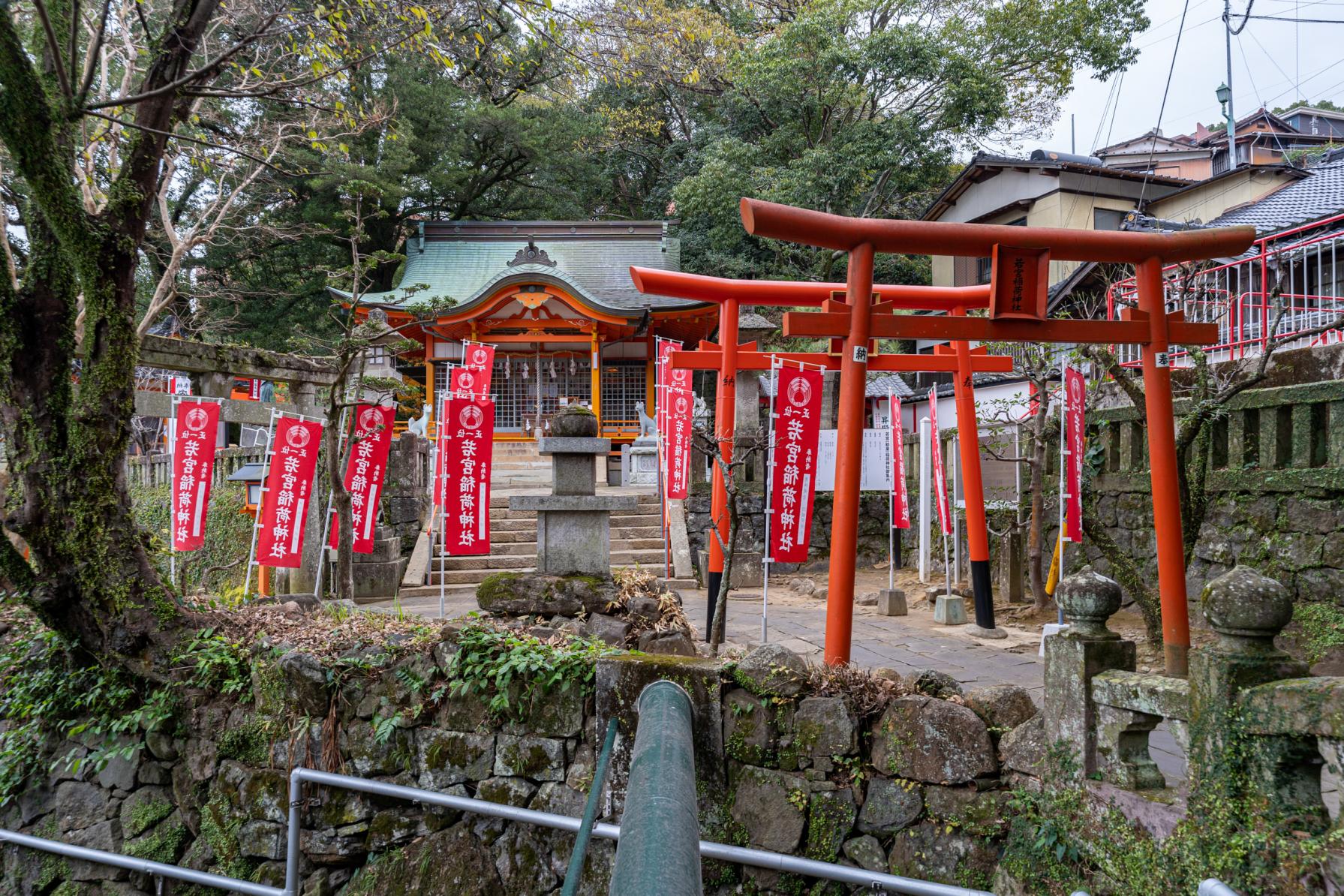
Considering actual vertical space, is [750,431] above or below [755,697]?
above

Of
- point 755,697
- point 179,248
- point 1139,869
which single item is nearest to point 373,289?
point 179,248

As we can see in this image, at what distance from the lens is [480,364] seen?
31.3 ft

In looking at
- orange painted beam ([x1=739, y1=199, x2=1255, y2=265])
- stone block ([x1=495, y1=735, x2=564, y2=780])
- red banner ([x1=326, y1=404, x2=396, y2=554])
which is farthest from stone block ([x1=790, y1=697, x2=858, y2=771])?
red banner ([x1=326, y1=404, x2=396, y2=554])

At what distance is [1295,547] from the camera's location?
6043 mm

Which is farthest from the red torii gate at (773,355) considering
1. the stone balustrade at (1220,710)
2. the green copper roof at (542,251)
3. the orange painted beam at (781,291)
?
the green copper roof at (542,251)

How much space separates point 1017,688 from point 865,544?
9.28 m

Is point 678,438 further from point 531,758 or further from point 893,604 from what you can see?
point 531,758

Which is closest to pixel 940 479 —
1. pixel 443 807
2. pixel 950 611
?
pixel 950 611

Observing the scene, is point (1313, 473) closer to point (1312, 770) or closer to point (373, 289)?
point (1312, 770)

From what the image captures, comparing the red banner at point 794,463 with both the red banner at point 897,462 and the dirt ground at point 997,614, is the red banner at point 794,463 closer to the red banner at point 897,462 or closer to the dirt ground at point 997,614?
the dirt ground at point 997,614

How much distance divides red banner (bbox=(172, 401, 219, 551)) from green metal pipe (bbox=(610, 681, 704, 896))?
827cm

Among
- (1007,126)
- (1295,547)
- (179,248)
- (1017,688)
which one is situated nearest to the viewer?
(1017,688)

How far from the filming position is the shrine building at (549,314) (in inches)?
713

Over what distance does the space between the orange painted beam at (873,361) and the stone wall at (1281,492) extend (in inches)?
68.5
